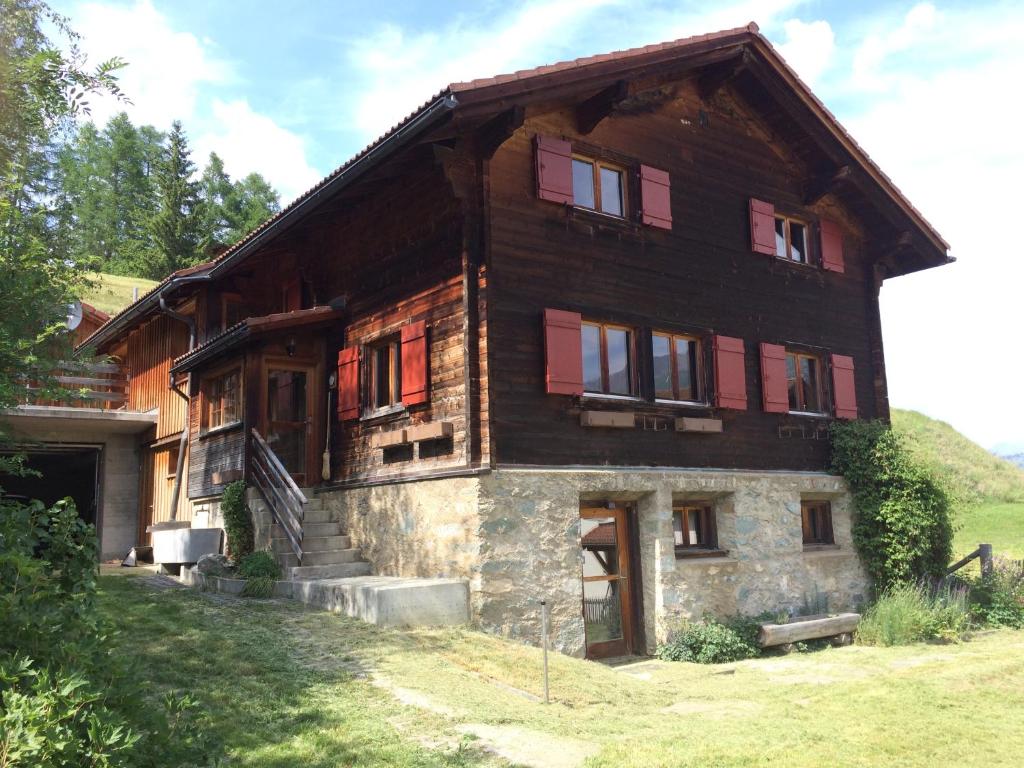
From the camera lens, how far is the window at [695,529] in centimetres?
1270

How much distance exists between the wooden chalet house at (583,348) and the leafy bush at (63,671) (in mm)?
5800

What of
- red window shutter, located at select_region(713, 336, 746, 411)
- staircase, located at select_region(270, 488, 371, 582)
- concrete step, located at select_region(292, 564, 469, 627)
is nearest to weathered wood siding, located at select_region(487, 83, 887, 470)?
red window shutter, located at select_region(713, 336, 746, 411)

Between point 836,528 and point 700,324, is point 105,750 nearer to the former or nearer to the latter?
point 700,324

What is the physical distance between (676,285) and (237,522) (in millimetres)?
7504

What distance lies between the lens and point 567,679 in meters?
8.42

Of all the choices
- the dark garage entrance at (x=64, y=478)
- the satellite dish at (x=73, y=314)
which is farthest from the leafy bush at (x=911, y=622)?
the dark garage entrance at (x=64, y=478)

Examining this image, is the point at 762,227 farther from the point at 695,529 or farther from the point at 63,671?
the point at 63,671

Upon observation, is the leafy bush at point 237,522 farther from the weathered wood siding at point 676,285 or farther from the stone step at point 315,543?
the weathered wood siding at point 676,285

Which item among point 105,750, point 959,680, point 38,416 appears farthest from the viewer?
point 38,416

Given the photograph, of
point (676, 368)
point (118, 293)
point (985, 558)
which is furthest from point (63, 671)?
point (118, 293)

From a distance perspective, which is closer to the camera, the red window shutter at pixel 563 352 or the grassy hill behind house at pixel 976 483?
the red window shutter at pixel 563 352

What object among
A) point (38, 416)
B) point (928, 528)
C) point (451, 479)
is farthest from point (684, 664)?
point (38, 416)

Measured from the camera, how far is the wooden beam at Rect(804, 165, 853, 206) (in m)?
15.2

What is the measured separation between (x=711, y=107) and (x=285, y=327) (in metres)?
7.70
